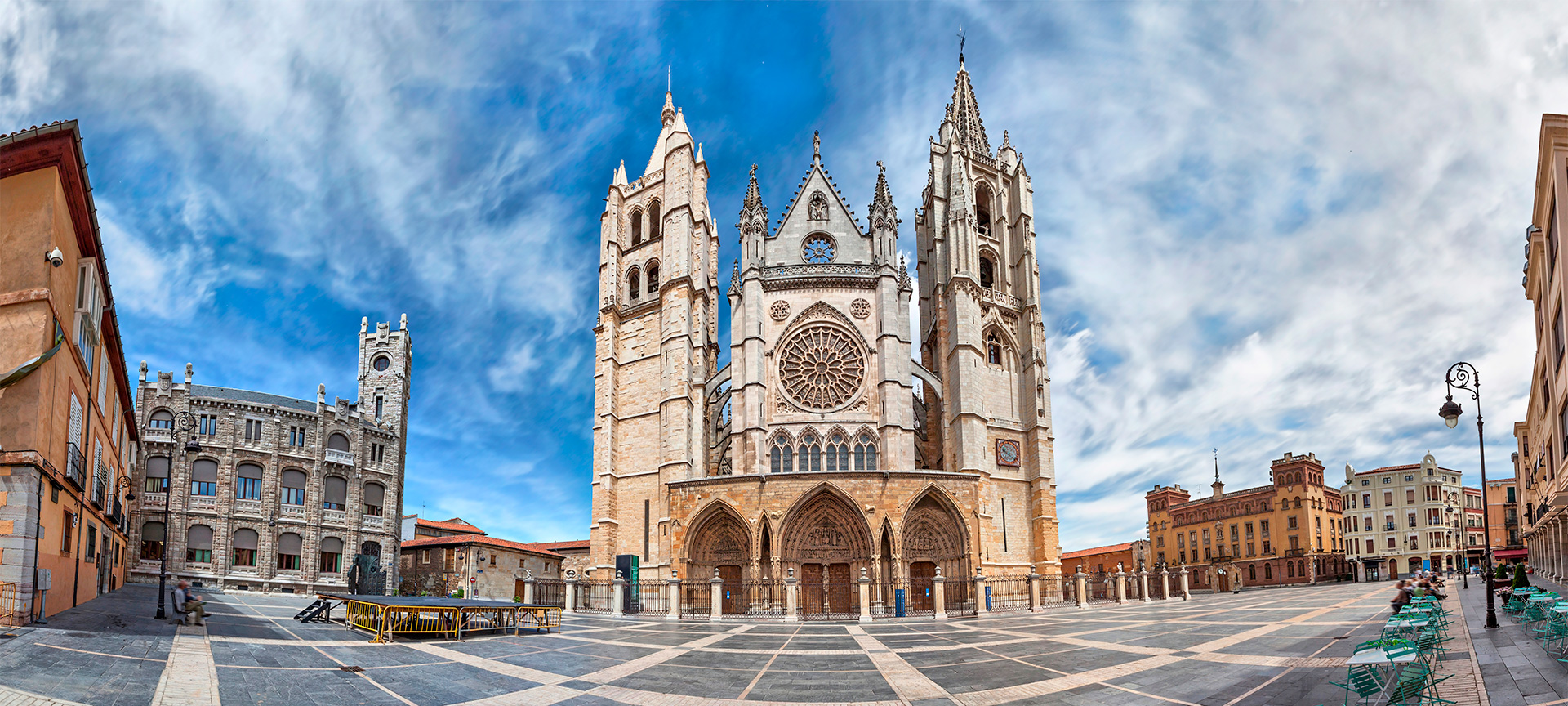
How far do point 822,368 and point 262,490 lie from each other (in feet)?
97.0

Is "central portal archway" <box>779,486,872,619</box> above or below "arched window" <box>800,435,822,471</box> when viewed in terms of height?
below

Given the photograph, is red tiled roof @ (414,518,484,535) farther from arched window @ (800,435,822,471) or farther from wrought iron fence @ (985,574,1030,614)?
wrought iron fence @ (985,574,1030,614)

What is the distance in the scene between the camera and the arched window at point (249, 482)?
42281 mm

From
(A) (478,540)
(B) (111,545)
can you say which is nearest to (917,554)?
(A) (478,540)

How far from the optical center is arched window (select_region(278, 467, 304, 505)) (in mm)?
43562

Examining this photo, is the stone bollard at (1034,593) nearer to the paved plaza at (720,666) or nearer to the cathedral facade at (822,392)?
the cathedral facade at (822,392)

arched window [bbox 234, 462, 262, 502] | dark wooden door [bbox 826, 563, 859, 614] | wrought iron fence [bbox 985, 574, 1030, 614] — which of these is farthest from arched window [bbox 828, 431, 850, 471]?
arched window [bbox 234, 462, 262, 502]

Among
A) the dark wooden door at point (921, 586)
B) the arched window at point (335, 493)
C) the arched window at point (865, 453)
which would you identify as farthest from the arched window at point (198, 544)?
the dark wooden door at point (921, 586)

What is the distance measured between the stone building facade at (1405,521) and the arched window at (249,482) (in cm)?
8300

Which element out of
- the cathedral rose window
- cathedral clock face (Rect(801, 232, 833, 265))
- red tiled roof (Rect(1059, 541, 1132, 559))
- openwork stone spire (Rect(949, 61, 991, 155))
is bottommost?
red tiled roof (Rect(1059, 541, 1132, 559))

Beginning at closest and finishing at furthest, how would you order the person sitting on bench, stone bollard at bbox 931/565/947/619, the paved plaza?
the paved plaza → the person sitting on bench → stone bollard at bbox 931/565/947/619

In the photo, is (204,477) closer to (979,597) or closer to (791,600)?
(791,600)

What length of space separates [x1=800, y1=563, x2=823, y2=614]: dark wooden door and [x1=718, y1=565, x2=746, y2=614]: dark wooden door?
246cm

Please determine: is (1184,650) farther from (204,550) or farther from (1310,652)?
(204,550)
